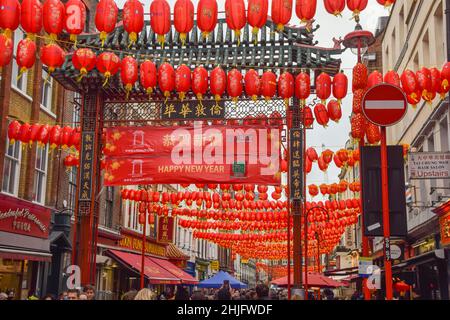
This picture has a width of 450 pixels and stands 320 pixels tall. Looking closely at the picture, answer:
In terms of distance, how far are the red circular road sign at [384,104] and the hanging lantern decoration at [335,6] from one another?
3250 millimetres

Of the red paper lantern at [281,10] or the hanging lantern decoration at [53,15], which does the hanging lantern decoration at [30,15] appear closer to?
the hanging lantern decoration at [53,15]

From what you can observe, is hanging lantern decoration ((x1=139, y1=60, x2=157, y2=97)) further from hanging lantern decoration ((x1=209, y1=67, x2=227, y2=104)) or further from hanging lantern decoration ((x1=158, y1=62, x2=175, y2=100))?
hanging lantern decoration ((x1=209, y1=67, x2=227, y2=104))

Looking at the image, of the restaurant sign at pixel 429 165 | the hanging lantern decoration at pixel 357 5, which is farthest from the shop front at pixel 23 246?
the restaurant sign at pixel 429 165

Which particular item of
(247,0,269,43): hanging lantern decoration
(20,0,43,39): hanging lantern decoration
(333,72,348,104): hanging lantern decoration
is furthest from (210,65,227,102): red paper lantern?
(20,0,43,39): hanging lantern decoration

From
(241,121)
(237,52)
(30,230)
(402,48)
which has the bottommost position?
(30,230)

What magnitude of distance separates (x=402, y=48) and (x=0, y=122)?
64.8ft

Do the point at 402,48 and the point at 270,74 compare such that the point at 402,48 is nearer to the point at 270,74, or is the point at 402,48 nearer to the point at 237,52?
the point at 237,52

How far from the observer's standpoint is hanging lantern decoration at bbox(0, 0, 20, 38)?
36.7 feet

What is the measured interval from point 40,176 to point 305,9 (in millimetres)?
13948

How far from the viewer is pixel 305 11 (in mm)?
11625

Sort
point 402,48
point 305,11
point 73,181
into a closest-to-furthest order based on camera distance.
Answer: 1. point 305,11
2. point 73,181
3. point 402,48
